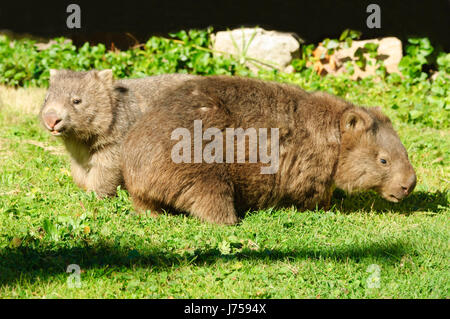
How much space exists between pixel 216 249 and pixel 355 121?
6.47 ft

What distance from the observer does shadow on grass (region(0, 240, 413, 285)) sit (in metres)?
4.23

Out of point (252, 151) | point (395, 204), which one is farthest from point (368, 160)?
point (252, 151)

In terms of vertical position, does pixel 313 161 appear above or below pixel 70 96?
below

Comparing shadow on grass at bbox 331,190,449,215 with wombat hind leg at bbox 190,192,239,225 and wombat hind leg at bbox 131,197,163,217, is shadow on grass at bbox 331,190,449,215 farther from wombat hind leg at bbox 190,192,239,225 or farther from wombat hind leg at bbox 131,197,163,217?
wombat hind leg at bbox 131,197,163,217

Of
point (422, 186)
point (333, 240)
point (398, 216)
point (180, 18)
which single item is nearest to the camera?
point (333, 240)

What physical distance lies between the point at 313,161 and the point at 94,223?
6.78ft

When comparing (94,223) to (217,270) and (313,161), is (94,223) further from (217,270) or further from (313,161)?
(313,161)

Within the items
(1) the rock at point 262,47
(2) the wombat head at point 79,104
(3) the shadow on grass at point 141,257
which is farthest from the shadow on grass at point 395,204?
(1) the rock at point 262,47

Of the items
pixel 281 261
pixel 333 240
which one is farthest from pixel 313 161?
pixel 281 261

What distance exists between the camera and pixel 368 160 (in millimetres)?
5703

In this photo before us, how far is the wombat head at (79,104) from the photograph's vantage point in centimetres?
584

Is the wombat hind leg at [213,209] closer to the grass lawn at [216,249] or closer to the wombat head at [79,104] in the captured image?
the grass lawn at [216,249]

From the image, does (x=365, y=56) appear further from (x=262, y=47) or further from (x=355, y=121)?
(x=355, y=121)

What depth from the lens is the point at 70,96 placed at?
598 centimetres
